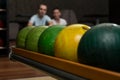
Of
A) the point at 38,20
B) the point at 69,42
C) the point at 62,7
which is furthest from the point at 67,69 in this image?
the point at 62,7

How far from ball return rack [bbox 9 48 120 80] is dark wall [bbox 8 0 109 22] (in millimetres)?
6397

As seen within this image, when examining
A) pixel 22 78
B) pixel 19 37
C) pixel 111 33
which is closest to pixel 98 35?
pixel 111 33

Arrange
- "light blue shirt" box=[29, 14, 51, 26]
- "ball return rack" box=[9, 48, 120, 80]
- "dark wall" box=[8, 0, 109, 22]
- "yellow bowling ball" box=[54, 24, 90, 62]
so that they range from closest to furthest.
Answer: "ball return rack" box=[9, 48, 120, 80] → "yellow bowling ball" box=[54, 24, 90, 62] → "light blue shirt" box=[29, 14, 51, 26] → "dark wall" box=[8, 0, 109, 22]

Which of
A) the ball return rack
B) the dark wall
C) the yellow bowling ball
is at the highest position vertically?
the dark wall

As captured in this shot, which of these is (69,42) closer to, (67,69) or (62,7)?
(67,69)

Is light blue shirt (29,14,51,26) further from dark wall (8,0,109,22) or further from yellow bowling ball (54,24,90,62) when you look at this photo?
yellow bowling ball (54,24,90,62)

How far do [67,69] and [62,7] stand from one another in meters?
7.99

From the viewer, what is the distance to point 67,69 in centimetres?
178

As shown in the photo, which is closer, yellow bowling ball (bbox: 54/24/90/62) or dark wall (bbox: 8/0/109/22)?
yellow bowling ball (bbox: 54/24/90/62)

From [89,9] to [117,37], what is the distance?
869 centimetres

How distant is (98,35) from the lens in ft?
5.30

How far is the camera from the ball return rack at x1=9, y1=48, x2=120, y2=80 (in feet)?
4.59

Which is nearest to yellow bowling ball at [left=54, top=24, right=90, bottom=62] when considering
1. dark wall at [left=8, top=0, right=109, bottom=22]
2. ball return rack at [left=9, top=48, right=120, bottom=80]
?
ball return rack at [left=9, top=48, right=120, bottom=80]

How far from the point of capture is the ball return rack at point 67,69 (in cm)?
140
